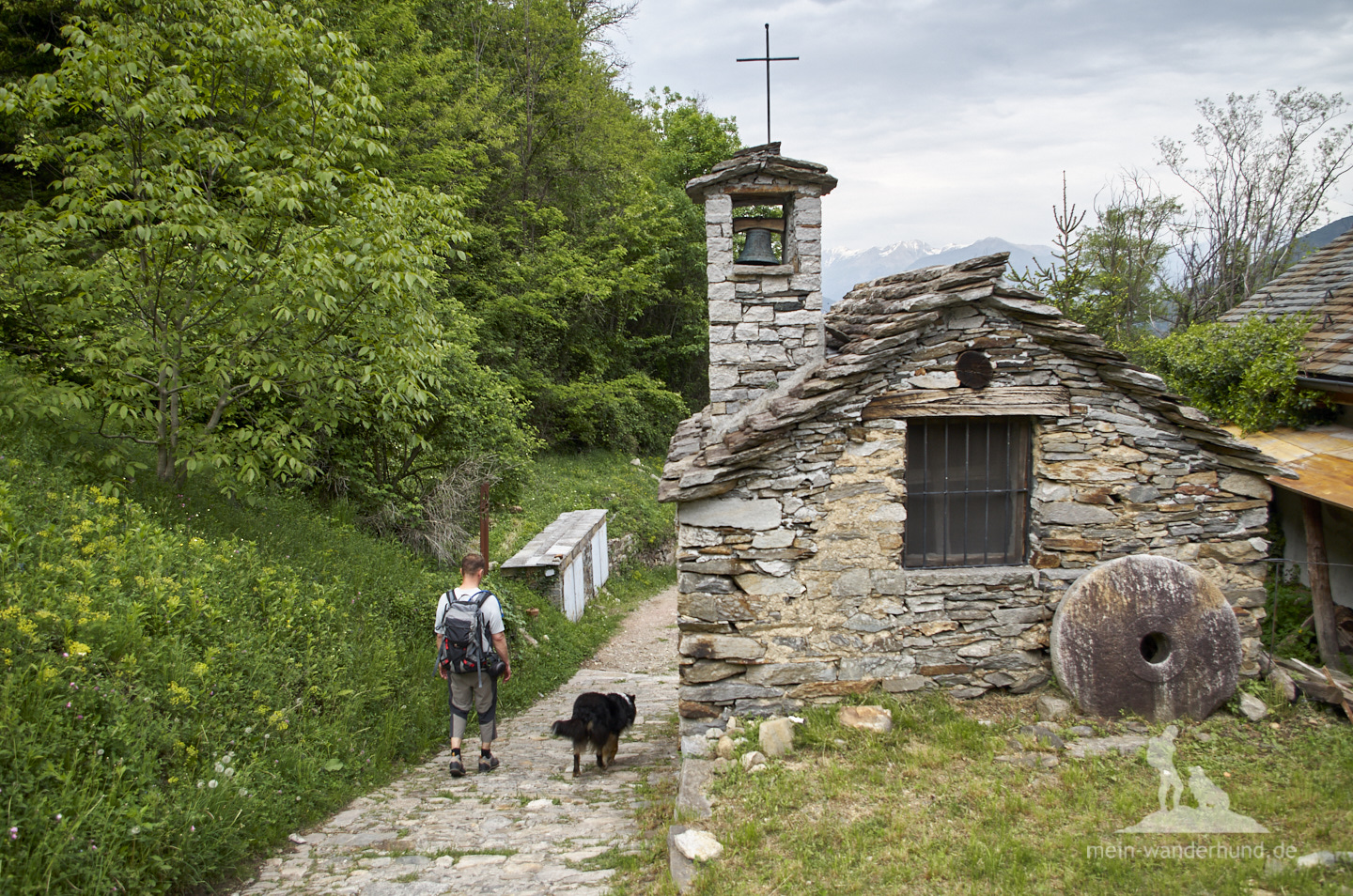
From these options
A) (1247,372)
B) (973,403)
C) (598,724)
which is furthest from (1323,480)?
(598,724)

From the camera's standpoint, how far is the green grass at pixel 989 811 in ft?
11.9

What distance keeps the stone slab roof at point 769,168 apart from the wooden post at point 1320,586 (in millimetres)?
5406

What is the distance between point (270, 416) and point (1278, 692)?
879 centimetres

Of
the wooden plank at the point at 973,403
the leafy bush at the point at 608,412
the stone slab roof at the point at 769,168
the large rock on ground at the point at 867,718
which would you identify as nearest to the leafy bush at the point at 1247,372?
the wooden plank at the point at 973,403

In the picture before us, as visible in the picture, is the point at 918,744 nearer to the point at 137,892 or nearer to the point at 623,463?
the point at 137,892

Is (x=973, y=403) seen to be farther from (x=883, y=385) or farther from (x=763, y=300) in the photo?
(x=763, y=300)

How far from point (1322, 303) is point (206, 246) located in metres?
12.0

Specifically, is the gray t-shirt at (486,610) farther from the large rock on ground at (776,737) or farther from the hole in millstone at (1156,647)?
the hole in millstone at (1156,647)

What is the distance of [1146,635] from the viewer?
5.41 metres

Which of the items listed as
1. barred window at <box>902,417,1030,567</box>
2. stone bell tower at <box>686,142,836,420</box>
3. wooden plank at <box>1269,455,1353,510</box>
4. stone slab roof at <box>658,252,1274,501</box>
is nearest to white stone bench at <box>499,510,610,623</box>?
stone bell tower at <box>686,142,836,420</box>

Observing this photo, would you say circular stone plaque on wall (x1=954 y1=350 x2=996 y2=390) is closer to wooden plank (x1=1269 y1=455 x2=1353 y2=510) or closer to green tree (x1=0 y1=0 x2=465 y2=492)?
wooden plank (x1=1269 y1=455 x2=1353 y2=510)

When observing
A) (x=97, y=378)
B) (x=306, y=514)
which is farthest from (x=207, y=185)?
(x=306, y=514)

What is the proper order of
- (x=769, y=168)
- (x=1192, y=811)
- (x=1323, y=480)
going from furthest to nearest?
(x=769, y=168)
(x=1323, y=480)
(x=1192, y=811)

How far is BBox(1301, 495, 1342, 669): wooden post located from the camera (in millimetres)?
6707
